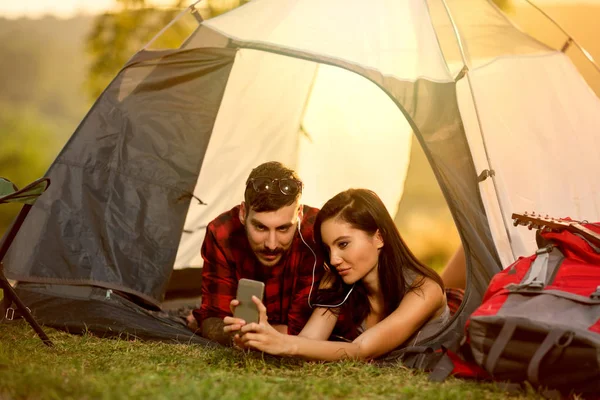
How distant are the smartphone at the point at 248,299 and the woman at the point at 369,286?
36 centimetres

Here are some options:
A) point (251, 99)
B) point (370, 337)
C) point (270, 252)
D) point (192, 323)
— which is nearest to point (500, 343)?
point (370, 337)

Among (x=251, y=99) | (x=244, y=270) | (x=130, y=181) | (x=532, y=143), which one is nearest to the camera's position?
(x=244, y=270)

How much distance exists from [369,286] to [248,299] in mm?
782

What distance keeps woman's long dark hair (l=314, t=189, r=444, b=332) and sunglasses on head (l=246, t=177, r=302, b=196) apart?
180 mm

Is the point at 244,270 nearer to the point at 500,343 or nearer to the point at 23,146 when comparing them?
the point at 500,343

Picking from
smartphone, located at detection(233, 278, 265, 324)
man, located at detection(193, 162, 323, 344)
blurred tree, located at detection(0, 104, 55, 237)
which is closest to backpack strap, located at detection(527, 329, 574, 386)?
smartphone, located at detection(233, 278, 265, 324)

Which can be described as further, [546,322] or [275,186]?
[275,186]

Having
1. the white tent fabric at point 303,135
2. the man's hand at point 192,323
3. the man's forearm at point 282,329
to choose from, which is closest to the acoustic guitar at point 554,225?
the man's forearm at point 282,329

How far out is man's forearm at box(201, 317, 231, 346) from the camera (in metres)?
3.44

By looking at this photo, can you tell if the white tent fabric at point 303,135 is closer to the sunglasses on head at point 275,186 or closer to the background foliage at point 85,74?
the background foliage at point 85,74

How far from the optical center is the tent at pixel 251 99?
3535 millimetres

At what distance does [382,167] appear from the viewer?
5359mm

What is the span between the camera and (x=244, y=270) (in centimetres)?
360

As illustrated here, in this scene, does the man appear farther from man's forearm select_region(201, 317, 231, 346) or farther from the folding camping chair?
the folding camping chair
